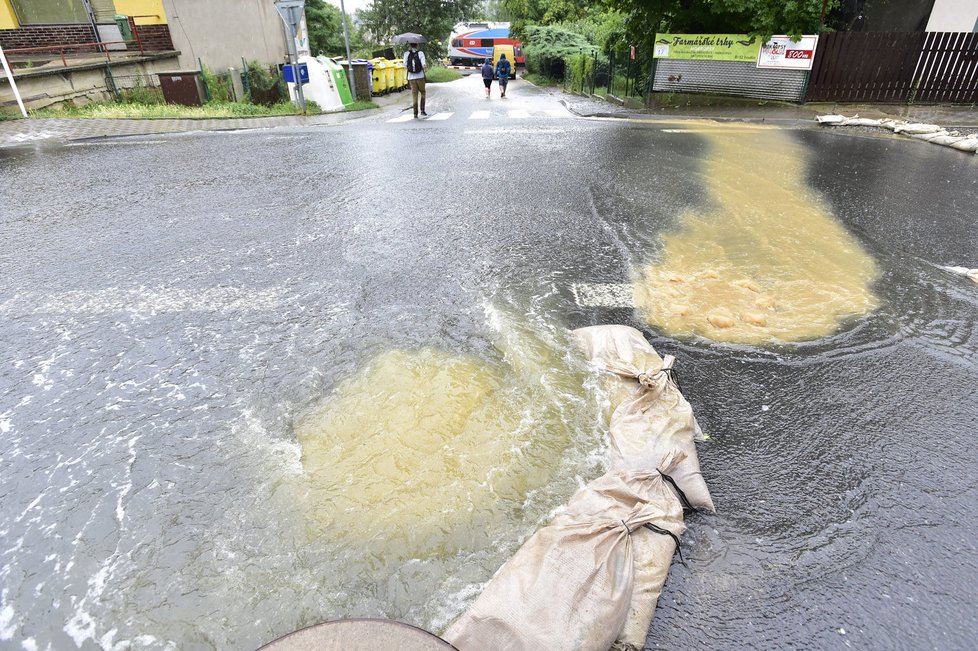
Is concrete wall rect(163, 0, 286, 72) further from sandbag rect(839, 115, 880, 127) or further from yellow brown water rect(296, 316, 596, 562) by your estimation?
yellow brown water rect(296, 316, 596, 562)

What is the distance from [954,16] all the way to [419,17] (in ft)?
96.0

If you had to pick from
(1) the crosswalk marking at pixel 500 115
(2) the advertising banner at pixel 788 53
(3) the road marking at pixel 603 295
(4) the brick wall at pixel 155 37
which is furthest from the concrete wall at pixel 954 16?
(4) the brick wall at pixel 155 37

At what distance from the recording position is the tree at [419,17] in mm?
34594

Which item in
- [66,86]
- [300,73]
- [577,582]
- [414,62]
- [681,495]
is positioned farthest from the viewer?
[300,73]

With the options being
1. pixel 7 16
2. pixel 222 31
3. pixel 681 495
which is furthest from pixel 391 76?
pixel 681 495

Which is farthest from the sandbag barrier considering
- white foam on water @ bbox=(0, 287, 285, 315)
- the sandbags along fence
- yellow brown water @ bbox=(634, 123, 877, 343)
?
white foam on water @ bbox=(0, 287, 285, 315)

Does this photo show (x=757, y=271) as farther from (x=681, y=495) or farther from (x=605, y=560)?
(x=605, y=560)

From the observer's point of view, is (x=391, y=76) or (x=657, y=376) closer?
(x=657, y=376)

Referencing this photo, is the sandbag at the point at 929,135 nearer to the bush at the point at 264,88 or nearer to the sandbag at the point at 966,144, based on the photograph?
the sandbag at the point at 966,144

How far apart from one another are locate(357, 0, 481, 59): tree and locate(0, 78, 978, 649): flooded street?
32.9 m

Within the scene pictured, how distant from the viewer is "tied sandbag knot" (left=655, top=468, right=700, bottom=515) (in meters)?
2.62

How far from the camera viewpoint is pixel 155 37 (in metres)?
18.6

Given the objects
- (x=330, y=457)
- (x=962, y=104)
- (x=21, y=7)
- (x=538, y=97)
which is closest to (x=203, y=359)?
(x=330, y=457)

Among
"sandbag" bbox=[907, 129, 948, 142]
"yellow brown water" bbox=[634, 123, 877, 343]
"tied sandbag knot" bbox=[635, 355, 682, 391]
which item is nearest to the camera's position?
"tied sandbag knot" bbox=[635, 355, 682, 391]
